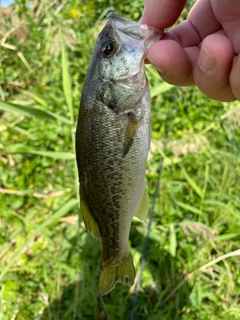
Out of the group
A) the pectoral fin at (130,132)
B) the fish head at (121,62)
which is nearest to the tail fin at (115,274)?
the pectoral fin at (130,132)

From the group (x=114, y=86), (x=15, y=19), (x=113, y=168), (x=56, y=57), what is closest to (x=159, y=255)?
(x=113, y=168)

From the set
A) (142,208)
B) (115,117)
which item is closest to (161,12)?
(115,117)

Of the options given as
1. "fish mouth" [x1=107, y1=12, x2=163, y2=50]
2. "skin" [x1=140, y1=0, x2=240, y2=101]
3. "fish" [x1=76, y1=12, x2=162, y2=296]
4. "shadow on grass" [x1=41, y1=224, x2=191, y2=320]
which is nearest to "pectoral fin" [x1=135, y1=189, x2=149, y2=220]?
"fish" [x1=76, y1=12, x2=162, y2=296]

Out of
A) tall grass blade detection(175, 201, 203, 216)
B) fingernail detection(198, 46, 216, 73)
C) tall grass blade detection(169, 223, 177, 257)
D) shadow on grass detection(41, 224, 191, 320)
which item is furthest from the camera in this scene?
tall grass blade detection(175, 201, 203, 216)

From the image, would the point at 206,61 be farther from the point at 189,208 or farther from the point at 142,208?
the point at 189,208

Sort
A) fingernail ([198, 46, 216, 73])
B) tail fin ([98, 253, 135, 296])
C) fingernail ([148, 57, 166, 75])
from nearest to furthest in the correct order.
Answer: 1. fingernail ([198, 46, 216, 73])
2. fingernail ([148, 57, 166, 75])
3. tail fin ([98, 253, 135, 296])

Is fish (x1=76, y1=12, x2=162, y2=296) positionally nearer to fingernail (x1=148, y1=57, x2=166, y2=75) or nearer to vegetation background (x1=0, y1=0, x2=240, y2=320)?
fingernail (x1=148, y1=57, x2=166, y2=75)

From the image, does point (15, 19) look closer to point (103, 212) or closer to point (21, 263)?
point (21, 263)
